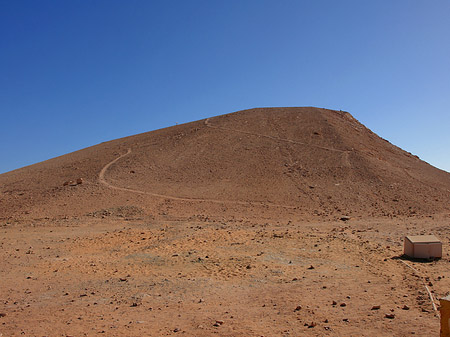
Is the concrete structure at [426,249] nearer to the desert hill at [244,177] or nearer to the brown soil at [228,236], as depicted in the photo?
the brown soil at [228,236]

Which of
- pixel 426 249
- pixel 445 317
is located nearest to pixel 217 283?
pixel 445 317

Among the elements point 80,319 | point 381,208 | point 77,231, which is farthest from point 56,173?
point 80,319

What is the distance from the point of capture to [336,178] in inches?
841

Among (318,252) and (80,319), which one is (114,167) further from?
(80,319)

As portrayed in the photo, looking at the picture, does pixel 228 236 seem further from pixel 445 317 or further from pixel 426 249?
pixel 445 317

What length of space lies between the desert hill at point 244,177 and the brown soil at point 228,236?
5.1 inches

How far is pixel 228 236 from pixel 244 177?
979 cm

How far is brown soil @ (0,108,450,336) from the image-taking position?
19.2 feet

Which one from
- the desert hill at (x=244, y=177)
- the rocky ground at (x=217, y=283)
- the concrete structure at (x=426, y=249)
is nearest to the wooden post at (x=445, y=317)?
the rocky ground at (x=217, y=283)

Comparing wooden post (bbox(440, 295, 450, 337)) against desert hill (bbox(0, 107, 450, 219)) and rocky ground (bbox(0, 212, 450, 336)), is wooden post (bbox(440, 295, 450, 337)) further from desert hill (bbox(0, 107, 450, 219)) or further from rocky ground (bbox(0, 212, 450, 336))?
desert hill (bbox(0, 107, 450, 219))

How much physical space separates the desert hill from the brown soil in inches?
5.1

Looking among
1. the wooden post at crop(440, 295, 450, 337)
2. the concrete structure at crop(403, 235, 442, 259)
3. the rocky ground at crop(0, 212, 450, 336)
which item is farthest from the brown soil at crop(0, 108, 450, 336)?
the wooden post at crop(440, 295, 450, 337)

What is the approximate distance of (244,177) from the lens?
21750 mm

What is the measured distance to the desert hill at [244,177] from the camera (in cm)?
1811
